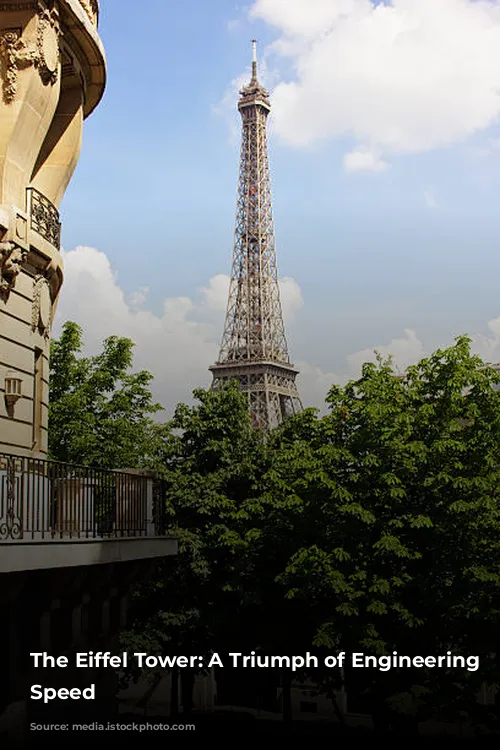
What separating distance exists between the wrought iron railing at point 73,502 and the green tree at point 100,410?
13.4 m

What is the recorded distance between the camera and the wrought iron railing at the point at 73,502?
1273 centimetres

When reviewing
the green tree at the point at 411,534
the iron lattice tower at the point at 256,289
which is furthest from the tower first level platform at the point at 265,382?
the green tree at the point at 411,534

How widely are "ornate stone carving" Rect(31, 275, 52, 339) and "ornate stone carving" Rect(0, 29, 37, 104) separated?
3.60 meters

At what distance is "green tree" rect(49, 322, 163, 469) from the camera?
109 ft

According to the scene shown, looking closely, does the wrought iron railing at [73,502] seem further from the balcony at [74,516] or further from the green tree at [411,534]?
the green tree at [411,534]

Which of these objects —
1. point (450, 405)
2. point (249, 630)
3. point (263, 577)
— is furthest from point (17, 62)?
point (249, 630)

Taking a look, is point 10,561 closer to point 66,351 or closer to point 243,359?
point 66,351

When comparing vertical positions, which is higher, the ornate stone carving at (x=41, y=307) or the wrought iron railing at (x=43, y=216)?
the wrought iron railing at (x=43, y=216)

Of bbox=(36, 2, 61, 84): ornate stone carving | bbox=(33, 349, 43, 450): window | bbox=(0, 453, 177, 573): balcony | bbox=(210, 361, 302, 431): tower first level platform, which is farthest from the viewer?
bbox=(210, 361, 302, 431): tower first level platform

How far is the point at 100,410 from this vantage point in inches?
1396

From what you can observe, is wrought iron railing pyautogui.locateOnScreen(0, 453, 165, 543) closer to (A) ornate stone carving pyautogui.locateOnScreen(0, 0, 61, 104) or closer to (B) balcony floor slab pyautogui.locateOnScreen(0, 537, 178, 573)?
(B) balcony floor slab pyautogui.locateOnScreen(0, 537, 178, 573)

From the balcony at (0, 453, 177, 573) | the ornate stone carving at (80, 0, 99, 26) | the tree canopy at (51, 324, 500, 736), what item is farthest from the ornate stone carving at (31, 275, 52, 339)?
the tree canopy at (51, 324, 500, 736)

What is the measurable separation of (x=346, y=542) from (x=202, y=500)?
283 inches

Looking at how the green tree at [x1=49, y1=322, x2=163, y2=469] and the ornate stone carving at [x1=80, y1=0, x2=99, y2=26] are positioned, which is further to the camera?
the green tree at [x1=49, y1=322, x2=163, y2=469]
